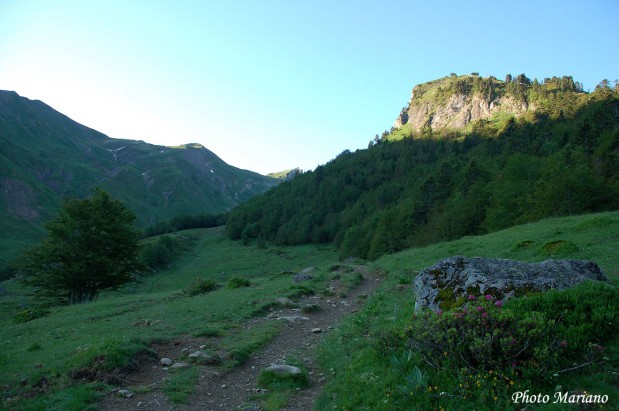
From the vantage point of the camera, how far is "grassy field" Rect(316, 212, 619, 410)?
6797mm

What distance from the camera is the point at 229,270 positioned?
94.5 m

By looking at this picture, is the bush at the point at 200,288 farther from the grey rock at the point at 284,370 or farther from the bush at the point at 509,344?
the bush at the point at 509,344

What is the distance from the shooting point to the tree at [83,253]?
135 ft

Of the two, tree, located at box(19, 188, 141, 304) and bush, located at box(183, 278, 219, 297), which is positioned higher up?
tree, located at box(19, 188, 141, 304)

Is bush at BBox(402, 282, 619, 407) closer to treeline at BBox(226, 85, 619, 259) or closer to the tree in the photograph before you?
the tree

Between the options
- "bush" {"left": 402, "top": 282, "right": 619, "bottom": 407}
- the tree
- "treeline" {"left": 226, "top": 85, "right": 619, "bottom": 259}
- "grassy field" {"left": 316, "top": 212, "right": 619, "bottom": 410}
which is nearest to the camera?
"grassy field" {"left": 316, "top": 212, "right": 619, "bottom": 410}

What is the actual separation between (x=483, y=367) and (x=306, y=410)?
4756mm

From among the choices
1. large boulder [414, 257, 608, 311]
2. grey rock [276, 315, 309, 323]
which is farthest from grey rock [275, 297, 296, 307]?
large boulder [414, 257, 608, 311]

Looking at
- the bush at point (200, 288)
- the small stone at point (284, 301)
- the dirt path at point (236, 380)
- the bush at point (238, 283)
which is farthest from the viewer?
the bush at point (238, 283)

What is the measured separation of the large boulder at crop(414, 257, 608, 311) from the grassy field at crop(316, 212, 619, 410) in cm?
139

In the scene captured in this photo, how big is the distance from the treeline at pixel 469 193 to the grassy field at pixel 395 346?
31.0m

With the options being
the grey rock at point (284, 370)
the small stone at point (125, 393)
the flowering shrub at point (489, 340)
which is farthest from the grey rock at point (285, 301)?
the flowering shrub at point (489, 340)

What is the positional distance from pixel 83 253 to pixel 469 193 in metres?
70.7

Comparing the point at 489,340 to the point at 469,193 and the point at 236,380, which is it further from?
the point at 469,193
